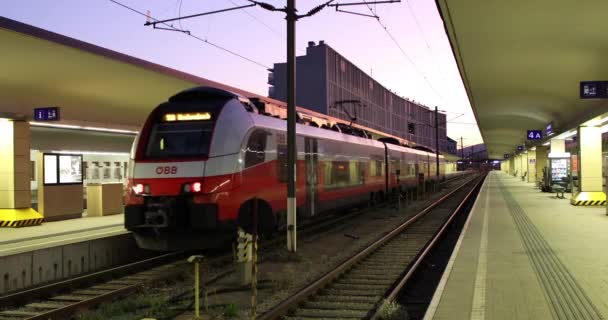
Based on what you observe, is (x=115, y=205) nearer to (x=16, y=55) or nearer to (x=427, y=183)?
(x=16, y=55)

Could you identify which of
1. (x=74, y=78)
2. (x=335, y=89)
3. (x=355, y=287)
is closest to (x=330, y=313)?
(x=355, y=287)

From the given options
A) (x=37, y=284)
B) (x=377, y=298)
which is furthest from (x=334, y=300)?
(x=37, y=284)

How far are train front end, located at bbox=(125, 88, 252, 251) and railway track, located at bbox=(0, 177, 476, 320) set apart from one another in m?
0.59

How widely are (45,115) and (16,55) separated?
475 cm

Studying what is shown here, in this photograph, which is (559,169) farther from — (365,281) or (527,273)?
(365,281)

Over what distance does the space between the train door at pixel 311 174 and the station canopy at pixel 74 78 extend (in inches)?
168

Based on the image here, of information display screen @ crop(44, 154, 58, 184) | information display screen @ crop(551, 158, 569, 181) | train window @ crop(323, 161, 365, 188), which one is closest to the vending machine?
information display screen @ crop(551, 158, 569, 181)

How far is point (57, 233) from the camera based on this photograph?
14492 millimetres

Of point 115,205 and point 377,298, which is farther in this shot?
point 115,205

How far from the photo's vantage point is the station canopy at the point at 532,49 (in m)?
11.4

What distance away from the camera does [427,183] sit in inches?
1406

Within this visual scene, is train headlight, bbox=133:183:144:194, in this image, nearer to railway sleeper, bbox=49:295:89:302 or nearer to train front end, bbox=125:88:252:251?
train front end, bbox=125:88:252:251

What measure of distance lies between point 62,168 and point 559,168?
26194mm

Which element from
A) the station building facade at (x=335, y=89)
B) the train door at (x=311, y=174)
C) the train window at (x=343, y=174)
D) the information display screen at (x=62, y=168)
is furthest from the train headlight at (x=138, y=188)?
the station building facade at (x=335, y=89)
